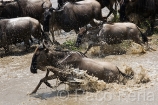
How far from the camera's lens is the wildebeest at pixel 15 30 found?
39.2 ft

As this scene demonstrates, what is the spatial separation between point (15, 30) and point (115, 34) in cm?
326

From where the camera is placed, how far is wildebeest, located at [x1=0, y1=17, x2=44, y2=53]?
12.0 metres

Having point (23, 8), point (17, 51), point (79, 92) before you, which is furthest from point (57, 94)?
point (23, 8)

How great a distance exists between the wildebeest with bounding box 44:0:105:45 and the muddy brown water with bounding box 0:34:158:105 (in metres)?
Answer: 2.73

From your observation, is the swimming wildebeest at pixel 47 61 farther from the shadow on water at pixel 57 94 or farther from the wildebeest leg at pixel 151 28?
the wildebeest leg at pixel 151 28

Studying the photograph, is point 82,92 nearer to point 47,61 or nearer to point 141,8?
point 47,61

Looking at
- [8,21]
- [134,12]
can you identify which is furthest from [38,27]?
[134,12]

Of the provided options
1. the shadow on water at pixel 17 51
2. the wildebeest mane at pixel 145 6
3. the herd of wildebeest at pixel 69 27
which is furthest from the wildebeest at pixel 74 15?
the wildebeest mane at pixel 145 6

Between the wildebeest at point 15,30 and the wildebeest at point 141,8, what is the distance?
3054mm

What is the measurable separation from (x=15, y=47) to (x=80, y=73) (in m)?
5.41

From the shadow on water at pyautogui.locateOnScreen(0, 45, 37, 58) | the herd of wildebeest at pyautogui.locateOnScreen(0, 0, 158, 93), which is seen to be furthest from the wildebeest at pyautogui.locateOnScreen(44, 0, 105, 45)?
the shadow on water at pyautogui.locateOnScreen(0, 45, 37, 58)

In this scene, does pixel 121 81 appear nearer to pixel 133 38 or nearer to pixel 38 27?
pixel 133 38

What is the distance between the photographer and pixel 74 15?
1271cm

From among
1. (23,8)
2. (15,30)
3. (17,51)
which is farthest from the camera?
(23,8)
